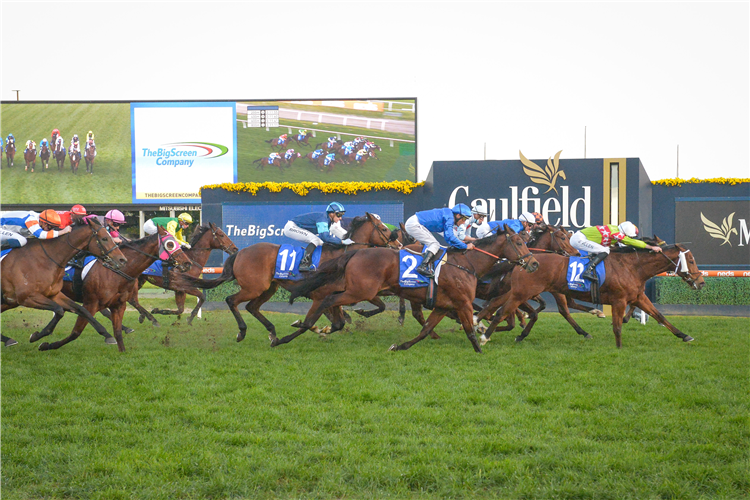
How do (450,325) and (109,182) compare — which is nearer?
(450,325)


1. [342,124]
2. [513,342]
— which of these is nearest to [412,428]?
[513,342]

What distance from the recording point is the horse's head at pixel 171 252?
23.4 ft

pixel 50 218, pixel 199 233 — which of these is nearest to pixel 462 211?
pixel 199 233

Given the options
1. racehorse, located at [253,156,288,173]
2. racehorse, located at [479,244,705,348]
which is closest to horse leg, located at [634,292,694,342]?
racehorse, located at [479,244,705,348]

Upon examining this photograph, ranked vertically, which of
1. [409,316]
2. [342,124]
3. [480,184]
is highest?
[342,124]

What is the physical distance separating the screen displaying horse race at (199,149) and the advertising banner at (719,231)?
8.46m

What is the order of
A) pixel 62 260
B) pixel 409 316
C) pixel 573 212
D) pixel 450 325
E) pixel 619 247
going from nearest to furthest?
pixel 62 260 < pixel 619 247 < pixel 450 325 < pixel 409 316 < pixel 573 212

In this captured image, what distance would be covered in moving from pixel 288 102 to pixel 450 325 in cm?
1131

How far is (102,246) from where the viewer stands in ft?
21.5

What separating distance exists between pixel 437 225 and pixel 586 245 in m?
2.09

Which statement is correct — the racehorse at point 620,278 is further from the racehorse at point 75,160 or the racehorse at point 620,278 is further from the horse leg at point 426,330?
the racehorse at point 75,160

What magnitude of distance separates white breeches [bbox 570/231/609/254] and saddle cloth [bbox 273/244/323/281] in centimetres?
327

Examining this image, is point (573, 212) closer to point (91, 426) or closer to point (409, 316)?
point (409, 316)

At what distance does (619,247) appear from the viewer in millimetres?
7852
